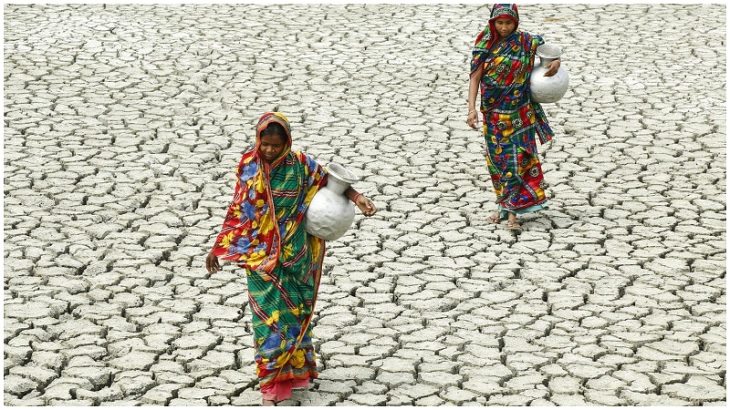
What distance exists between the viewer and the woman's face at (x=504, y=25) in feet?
25.2

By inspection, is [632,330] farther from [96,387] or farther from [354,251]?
[96,387]

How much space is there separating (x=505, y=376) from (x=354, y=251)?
195 cm

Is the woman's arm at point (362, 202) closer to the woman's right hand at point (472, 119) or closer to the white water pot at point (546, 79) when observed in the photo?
the woman's right hand at point (472, 119)

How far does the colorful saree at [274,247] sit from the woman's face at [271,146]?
0.04 m

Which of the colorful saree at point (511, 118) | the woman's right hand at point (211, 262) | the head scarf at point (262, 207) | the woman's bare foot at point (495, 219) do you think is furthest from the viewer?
the woman's bare foot at point (495, 219)

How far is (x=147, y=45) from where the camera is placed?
1263cm

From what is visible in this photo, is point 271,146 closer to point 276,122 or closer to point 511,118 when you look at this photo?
point 276,122

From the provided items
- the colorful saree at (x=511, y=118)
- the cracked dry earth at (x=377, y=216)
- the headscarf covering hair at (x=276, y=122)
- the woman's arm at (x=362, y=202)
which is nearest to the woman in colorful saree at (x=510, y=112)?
the colorful saree at (x=511, y=118)

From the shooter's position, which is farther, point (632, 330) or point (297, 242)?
point (632, 330)

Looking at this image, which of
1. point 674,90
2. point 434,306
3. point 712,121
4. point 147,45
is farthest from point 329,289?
point 147,45

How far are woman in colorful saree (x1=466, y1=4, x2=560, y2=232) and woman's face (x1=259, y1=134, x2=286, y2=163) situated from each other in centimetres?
265

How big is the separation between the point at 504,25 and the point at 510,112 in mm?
584

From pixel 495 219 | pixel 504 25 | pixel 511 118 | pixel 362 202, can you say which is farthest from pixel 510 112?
pixel 362 202

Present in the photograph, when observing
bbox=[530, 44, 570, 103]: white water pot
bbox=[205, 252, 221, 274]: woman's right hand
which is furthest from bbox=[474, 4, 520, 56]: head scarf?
bbox=[205, 252, 221, 274]: woman's right hand
